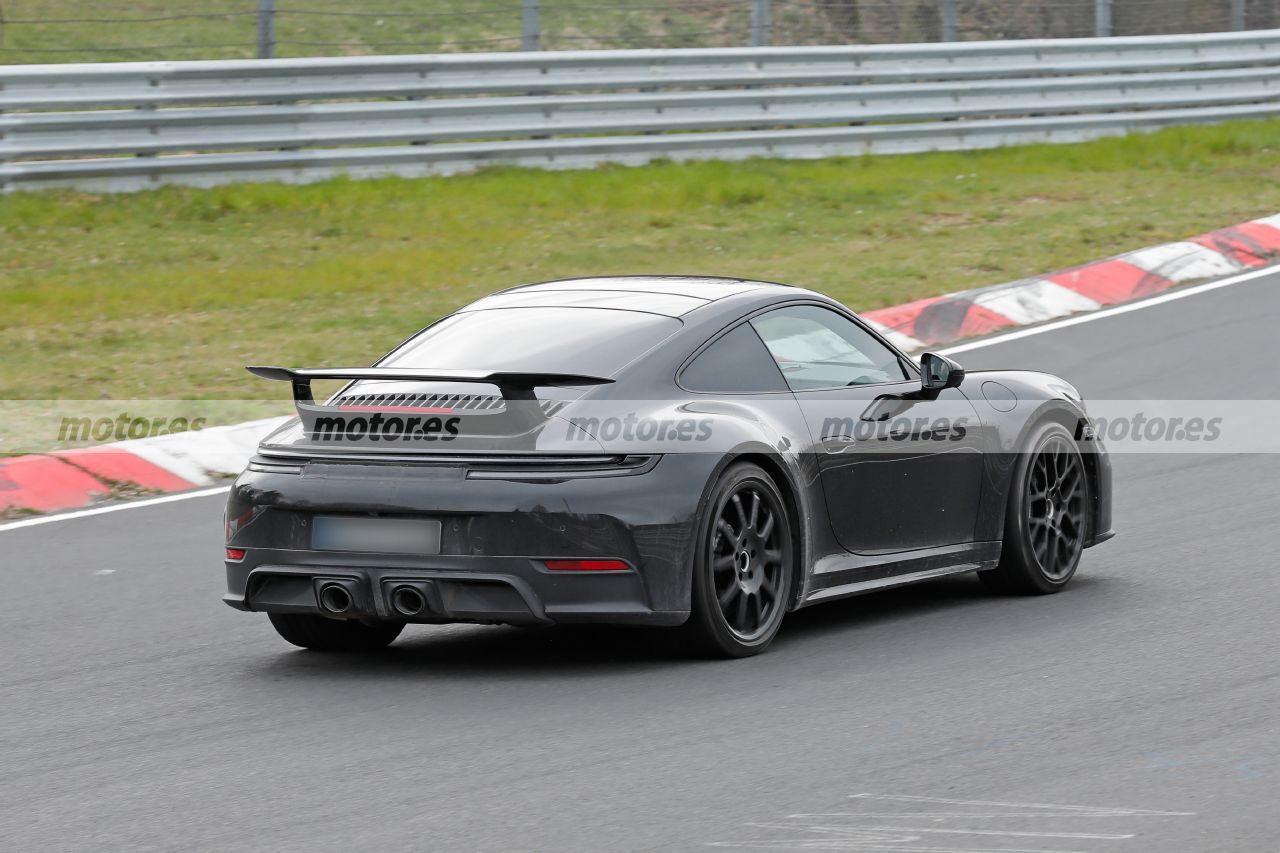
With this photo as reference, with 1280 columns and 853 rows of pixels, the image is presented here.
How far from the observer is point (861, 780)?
→ 5297 mm

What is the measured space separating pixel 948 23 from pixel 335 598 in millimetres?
16913

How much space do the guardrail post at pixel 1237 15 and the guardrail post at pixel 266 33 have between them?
41.7 ft

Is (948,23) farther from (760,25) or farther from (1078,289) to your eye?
(1078,289)

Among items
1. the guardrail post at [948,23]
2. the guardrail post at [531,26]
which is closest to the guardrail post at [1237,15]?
the guardrail post at [948,23]

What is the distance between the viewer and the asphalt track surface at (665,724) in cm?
493

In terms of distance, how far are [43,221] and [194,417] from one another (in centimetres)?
525

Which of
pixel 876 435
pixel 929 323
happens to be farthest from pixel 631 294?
pixel 929 323

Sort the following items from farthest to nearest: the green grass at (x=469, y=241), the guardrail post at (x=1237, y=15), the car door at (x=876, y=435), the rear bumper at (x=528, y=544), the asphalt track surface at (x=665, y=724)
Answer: the guardrail post at (x=1237, y=15) → the green grass at (x=469, y=241) → the car door at (x=876, y=435) → the rear bumper at (x=528, y=544) → the asphalt track surface at (x=665, y=724)

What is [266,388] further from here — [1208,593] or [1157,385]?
[1208,593]

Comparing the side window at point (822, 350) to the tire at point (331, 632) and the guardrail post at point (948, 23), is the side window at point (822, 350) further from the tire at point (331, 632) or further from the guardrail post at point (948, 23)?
the guardrail post at point (948, 23)

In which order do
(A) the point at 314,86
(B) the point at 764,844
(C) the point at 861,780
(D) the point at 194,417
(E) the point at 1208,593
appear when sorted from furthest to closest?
(A) the point at 314,86 → (D) the point at 194,417 → (E) the point at 1208,593 → (C) the point at 861,780 → (B) the point at 764,844

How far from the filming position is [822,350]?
24.6 feet

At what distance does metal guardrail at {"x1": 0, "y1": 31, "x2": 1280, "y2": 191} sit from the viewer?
16422mm

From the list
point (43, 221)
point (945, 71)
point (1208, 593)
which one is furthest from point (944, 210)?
point (1208, 593)
